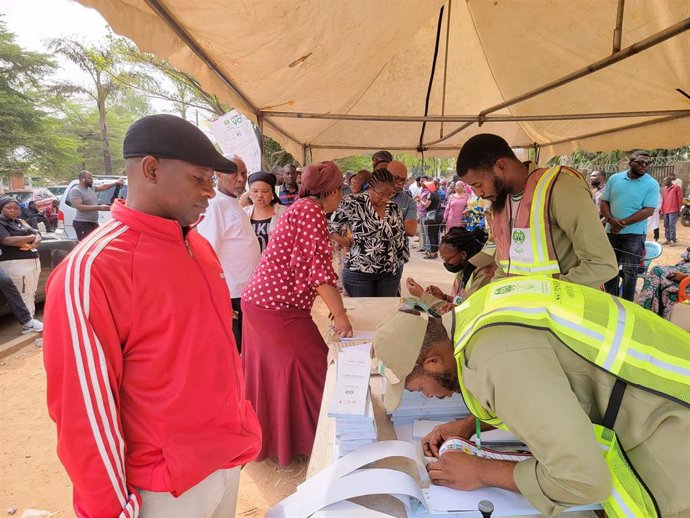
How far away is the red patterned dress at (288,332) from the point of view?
2279 millimetres

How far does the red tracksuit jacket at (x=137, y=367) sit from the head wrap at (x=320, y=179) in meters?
1.14

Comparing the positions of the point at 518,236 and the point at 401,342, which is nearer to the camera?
the point at 401,342

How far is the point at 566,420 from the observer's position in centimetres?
89

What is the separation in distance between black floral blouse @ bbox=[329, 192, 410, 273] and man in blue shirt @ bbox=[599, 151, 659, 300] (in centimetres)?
311

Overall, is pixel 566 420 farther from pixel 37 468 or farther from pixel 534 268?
pixel 37 468

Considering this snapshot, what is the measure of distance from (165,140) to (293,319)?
1.50 metres

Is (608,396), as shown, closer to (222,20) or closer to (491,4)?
(222,20)

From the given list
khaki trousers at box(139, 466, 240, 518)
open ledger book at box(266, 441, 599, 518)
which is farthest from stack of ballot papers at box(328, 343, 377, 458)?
khaki trousers at box(139, 466, 240, 518)

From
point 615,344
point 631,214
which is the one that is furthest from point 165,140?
point 631,214

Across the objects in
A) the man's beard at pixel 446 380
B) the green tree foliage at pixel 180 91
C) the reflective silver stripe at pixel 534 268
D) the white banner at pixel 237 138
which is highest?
the green tree foliage at pixel 180 91

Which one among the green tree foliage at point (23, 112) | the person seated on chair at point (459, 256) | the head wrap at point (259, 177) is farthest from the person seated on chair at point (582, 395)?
the green tree foliage at point (23, 112)

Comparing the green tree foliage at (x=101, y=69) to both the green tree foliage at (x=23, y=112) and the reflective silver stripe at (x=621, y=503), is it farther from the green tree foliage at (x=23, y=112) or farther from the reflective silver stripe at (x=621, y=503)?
the reflective silver stripe at (x=621, y=503)

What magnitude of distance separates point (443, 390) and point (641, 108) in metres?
3.27

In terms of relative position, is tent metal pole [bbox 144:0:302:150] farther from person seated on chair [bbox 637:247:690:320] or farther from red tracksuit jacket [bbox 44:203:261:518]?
person seated on chair [bbox 637:247:690:320]
